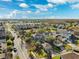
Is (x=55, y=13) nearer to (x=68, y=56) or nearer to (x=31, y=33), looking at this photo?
(x=68, y=56)

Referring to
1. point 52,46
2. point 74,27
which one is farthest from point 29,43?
point 74,27

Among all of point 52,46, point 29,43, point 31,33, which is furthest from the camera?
point 31,33

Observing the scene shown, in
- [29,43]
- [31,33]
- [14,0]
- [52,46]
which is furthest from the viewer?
[31,33]

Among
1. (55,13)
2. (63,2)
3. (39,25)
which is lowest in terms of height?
(39,25)

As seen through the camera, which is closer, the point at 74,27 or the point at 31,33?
the point at 74,27

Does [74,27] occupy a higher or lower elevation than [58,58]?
higher

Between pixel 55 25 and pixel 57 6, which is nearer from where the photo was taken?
pixel 57 6

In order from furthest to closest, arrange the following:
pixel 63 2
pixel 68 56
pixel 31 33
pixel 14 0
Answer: pixel 31 33 < pixel 14 0 < pixel 63 2 < pixel 68 56

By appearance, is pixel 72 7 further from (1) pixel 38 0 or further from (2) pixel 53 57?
(2) pixel 53 57

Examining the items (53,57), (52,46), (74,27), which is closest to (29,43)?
(52,46)
